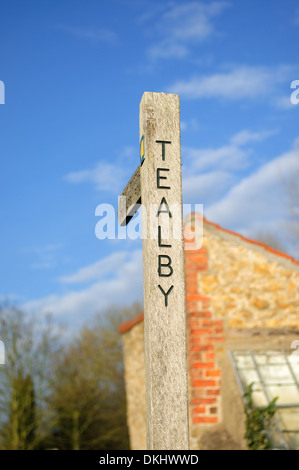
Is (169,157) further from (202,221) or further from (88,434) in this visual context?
(88,434)

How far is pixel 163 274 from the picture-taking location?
3465 mm

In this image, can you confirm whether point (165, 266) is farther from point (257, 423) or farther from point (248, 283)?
point (248, 283)

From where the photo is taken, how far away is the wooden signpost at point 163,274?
10.8 ft

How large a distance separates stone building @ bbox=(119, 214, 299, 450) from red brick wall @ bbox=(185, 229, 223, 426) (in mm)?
14

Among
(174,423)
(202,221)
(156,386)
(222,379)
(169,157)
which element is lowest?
(174,423)

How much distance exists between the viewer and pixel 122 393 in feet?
65.7

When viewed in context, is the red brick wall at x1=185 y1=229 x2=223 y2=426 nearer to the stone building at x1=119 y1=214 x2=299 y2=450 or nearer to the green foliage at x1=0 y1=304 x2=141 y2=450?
the stone building at x1=119 y1=214 x2=299 y2=450

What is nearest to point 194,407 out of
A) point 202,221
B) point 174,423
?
point 202,221

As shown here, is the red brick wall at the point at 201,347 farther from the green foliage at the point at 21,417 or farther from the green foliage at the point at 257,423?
the green foliage at the point at 21,417

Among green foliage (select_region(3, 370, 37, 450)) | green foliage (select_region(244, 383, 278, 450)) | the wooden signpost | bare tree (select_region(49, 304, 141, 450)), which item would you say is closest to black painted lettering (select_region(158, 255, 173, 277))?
the wooden signpost

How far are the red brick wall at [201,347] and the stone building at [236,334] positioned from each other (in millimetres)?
14

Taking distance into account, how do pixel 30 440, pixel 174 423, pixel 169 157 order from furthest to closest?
pixel 30 440 < pixel 169 157 < pixel 174 423

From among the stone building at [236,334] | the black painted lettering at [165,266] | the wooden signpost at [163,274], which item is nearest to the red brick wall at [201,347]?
the stone building at [236,334]

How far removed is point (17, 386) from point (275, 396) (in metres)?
10.1
